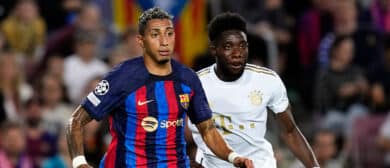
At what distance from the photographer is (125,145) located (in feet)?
28.1

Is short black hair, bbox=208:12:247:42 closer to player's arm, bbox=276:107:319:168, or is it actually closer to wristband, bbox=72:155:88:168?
player's arm, bbox=276:107:319:168

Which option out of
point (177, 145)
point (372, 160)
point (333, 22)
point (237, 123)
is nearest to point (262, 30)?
point (333, 22)

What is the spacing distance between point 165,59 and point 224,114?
47.2 inches

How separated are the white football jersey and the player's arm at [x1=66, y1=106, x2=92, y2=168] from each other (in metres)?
1.33

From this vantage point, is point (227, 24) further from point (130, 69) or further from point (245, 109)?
point (130, 69)

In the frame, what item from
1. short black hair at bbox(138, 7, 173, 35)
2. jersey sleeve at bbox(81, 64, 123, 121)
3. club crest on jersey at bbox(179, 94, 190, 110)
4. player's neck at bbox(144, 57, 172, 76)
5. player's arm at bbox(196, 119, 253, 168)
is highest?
short black hair at bbox(138, 7, 173, 35)

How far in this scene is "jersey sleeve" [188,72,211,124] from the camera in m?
8.77

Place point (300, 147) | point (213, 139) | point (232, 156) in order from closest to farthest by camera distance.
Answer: point (232, 156) → point (213, 139) → point (300, 147)

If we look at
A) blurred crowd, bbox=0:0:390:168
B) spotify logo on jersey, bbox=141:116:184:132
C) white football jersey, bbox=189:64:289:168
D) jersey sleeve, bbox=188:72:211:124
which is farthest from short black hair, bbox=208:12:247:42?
blurred crowd, bbox=0:0:390:168

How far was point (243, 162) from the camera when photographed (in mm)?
8469

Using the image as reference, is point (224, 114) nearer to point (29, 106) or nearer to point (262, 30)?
point (29, 106)

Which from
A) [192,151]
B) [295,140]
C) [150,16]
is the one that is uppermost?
[150,16]

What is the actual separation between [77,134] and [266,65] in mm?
7426

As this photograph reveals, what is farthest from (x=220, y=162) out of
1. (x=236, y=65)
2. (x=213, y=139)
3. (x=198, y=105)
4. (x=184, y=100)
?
(x=184, y=100)
